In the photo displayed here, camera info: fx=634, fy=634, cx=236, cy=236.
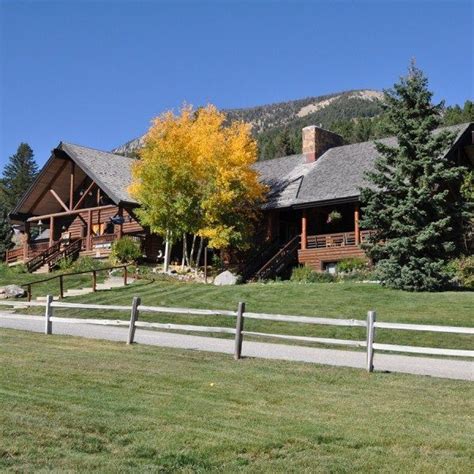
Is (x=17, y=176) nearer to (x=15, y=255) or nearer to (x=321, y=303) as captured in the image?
(x=15, y=255)

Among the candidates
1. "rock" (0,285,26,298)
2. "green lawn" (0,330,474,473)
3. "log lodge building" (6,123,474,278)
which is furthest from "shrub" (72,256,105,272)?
"green lawn" (0,330,474,473)

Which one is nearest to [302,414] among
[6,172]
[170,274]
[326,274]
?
[326,274]

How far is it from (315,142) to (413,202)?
15.3 m

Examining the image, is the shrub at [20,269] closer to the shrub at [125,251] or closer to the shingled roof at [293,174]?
the shingled roof at [293,174]

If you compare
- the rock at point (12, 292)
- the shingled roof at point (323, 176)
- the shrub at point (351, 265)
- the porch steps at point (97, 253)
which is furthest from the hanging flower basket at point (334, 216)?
the rock at point (12, 292)

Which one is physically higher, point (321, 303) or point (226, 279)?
point (226, 279)

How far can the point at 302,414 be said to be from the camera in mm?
7699

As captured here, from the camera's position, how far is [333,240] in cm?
3106

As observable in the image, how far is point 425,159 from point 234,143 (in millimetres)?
10345

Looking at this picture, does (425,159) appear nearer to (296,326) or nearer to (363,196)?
(363,196)

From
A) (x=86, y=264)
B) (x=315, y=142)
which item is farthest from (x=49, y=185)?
(x=315, y=142)

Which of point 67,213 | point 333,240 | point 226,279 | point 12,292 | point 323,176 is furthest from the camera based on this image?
point 67,213

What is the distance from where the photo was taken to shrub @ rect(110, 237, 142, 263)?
1326 inches

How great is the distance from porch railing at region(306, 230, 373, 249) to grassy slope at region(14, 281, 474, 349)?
6480 mm
